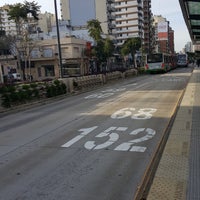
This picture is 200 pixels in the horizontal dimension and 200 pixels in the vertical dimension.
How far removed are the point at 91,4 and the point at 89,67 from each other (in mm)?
45806

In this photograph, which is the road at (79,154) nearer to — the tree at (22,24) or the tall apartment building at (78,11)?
the tree at (22,24)

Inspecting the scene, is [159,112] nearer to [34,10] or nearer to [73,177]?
[73,177]

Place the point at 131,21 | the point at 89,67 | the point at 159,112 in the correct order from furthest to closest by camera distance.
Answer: the point at 131,21 → the point at 89,67 → the point at 159,112

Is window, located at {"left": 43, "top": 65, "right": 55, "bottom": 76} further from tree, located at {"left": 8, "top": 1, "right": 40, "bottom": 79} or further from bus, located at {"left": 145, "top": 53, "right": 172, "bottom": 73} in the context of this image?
bus, located at {"left": 145, "top": 53, "right": 172, "bottom": 73}

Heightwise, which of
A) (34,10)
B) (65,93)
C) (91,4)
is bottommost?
(65,93)

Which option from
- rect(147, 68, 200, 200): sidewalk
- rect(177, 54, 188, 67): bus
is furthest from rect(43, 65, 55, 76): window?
rect(147, 68, 200, 200): sidewalk

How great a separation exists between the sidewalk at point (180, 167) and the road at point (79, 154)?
40 cm

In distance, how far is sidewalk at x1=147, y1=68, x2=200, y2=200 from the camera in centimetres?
536

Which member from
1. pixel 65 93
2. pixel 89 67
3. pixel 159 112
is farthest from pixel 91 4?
pixel 159 112

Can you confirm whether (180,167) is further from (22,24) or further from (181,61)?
(181,61)

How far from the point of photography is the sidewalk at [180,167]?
5359 mm

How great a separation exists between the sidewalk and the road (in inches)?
15.7

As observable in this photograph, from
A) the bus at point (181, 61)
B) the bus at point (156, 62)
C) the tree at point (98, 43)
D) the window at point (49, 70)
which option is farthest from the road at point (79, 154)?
the bus at point (181, 61)

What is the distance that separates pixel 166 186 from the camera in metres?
5.62
